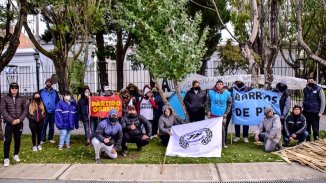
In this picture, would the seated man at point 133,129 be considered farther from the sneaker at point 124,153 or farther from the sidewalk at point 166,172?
the sidewalk at point 166,172

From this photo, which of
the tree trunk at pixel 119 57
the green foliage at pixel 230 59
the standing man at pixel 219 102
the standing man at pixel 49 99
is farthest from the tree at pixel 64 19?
the green foliage at pixel 230 59

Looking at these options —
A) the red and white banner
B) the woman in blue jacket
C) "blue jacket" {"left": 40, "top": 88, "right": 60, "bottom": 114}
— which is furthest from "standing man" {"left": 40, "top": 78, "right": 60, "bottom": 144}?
the red and white banner

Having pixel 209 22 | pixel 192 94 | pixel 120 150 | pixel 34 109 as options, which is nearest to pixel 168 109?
pixel 192 94

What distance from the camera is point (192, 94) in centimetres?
1157

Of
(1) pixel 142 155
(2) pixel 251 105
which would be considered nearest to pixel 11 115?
(1) pixel 142 155

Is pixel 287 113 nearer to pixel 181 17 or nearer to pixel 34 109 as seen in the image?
pixel 181 17

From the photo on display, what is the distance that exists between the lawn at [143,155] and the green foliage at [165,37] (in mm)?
2223

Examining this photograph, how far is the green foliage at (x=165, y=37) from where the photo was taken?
11.3 metres

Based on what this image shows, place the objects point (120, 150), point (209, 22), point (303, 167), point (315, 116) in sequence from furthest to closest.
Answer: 1. point (209, 22)
2. point (315, 116)
3. point (120, 150)
4. point (303, 167)

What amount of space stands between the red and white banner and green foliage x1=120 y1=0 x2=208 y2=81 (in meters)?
1.36

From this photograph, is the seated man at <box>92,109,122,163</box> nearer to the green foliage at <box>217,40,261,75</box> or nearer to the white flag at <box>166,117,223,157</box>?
the white flag at <box>166,117,223,157</box>

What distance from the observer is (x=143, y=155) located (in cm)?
1019

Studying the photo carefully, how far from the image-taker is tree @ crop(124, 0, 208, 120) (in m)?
11.3

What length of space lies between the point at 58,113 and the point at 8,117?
1895mm
